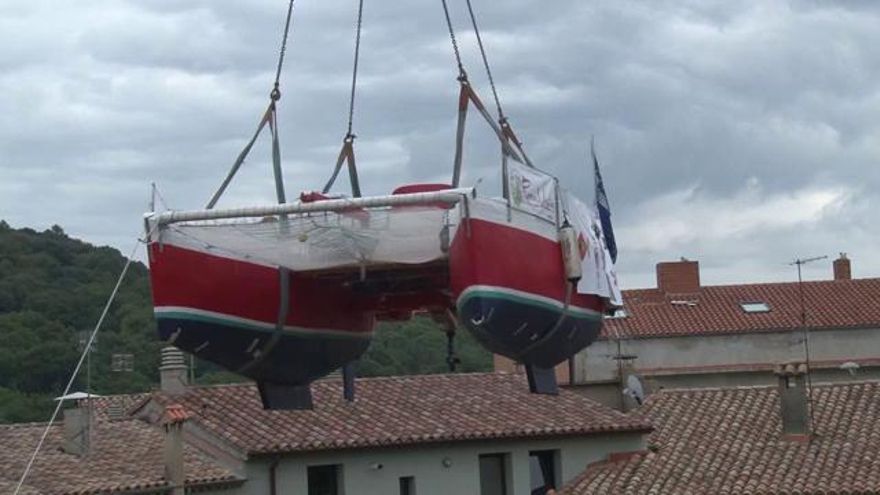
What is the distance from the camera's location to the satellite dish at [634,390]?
1409 inches

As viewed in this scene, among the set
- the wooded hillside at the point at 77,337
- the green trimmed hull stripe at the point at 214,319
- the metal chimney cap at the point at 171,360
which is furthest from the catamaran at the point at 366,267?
the wooded hillside at the point at 77,337

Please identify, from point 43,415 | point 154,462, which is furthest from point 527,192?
point 43,415

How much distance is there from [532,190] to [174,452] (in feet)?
53.4

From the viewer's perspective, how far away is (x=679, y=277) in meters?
46.8

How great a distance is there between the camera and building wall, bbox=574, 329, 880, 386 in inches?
1710

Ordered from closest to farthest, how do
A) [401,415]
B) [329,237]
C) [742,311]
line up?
1. [329,237]
2. [401,415]
3. [742,311]

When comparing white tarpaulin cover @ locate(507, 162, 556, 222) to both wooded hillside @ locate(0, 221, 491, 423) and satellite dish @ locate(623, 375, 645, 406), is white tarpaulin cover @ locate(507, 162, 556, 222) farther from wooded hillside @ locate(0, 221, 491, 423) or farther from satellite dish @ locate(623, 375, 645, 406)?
wooded hillside @ locate(0, 221, 491, 423)

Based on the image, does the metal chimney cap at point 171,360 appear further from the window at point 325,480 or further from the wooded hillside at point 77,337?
the wooded hillside at point 77,337

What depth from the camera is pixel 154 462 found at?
1077 inches

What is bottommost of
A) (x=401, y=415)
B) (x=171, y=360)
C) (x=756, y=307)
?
(x=401, y=415)

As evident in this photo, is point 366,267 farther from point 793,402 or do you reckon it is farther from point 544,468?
point 544,468

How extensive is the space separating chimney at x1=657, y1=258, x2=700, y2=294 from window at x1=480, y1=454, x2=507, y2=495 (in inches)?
640

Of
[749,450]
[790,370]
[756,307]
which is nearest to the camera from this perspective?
[749,450]

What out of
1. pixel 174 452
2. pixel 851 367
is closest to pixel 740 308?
pixel 851 367
